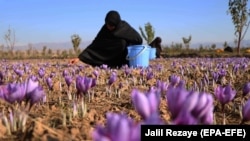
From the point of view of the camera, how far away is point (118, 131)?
3.59 feet

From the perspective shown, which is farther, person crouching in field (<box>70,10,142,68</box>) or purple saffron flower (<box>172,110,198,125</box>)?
person crouching in field (<box>70,10,142,68</box>)

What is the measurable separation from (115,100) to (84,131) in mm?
1997

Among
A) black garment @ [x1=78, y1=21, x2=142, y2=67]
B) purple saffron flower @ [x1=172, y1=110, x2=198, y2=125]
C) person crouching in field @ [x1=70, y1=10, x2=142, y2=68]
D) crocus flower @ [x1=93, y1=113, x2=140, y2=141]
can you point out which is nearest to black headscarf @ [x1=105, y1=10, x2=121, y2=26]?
person crouching in field @ [x1=70, y1=10, x2=142, y2=68]

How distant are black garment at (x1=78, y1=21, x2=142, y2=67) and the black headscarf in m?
0.17

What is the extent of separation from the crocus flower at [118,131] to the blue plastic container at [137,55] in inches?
319

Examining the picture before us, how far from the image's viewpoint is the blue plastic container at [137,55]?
30.8 ft

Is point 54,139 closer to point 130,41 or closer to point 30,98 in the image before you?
point 30,98

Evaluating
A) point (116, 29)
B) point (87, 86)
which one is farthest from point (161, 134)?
point (116, 29)

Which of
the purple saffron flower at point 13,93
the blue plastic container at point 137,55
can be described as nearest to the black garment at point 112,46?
the blue plastic container at point 137,55

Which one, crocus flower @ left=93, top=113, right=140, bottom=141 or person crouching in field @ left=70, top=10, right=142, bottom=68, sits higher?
person crouching in field @ left=70, top=10, right=142, bottom=68

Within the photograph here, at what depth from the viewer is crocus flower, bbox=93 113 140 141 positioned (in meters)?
1.09

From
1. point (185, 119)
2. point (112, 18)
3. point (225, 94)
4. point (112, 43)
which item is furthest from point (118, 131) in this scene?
point (112, 43)

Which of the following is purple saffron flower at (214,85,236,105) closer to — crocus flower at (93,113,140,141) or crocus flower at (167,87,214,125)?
crocus flower at (167,87,214,125)

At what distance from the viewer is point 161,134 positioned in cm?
136
